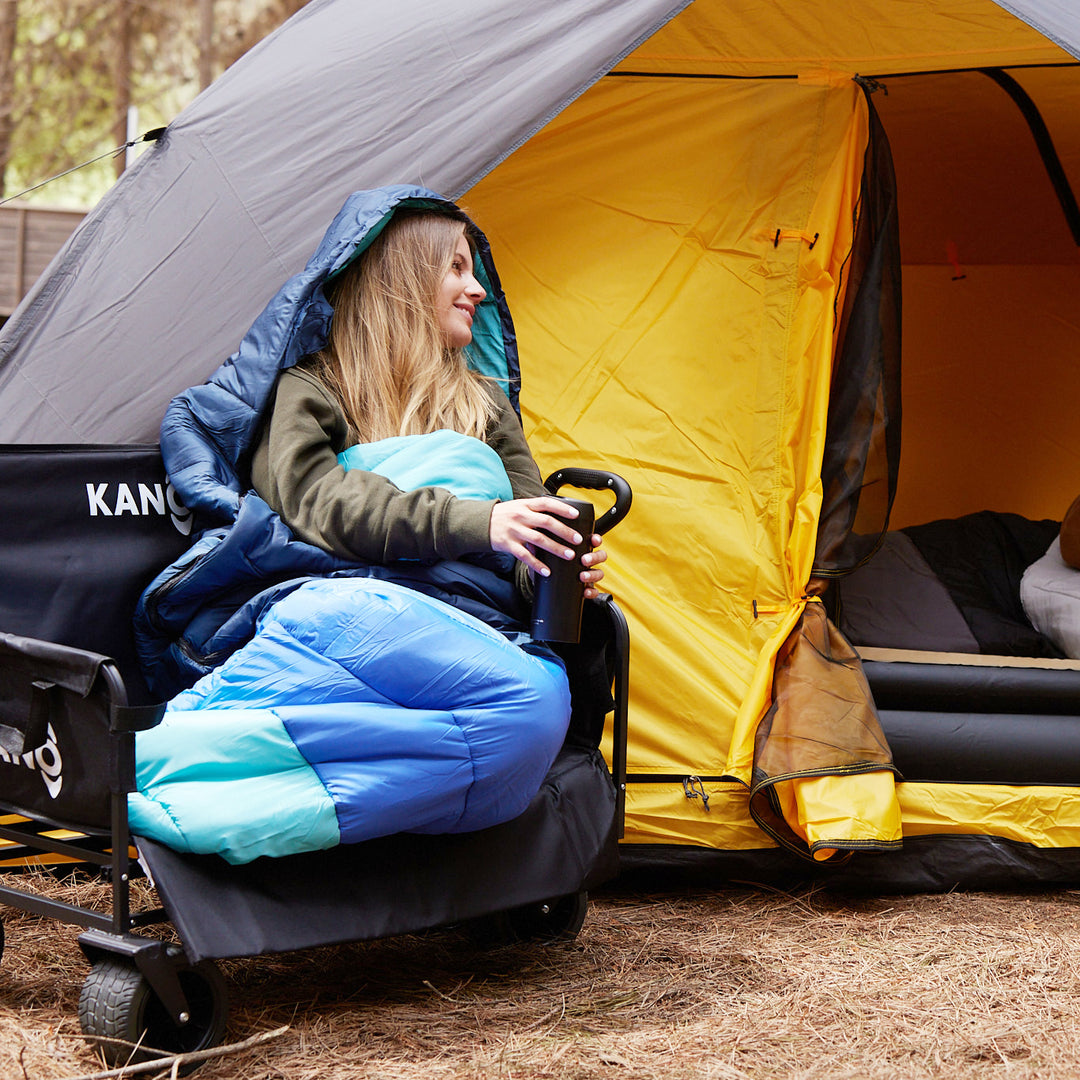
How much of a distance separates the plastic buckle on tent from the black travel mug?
2.27ft

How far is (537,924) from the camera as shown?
2.14 meters

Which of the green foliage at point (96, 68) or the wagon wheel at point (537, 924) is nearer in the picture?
the wagon wheel at point (537, 924)

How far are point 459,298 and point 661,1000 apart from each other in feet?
3.91

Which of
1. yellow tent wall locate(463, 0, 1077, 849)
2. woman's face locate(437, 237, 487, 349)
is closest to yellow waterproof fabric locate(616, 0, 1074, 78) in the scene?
yellow tent wall locate(463, 0, 1077, 849)

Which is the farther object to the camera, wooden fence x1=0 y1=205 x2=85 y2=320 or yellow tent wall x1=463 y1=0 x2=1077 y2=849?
wooden fence x1=0 y1=205 x2=85 y2=320

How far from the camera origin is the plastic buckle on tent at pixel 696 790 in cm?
241

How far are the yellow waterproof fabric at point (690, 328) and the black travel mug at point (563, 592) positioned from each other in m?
0.65

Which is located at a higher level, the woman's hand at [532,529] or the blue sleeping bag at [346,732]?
the woman's hand at [532,529]

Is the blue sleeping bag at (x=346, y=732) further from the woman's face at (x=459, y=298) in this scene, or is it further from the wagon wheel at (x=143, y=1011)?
the woman's face at (x=459, y=298)

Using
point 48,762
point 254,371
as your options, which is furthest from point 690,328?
point 48,762

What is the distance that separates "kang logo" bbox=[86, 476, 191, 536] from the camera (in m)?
1.95

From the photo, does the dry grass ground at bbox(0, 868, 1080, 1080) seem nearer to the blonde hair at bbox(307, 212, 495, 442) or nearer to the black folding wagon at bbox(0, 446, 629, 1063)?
the black folding wagon at bbox(0, 446, 629, 1063)

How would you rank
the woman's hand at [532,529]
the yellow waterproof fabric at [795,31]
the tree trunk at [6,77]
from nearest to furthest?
the woman's hand at [532,529]
the yellow waterproof fabric at [795,31]
the tree trunk at [6,77]

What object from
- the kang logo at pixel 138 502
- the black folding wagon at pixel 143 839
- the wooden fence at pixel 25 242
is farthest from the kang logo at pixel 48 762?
the wooden fence at pixel 25 242
